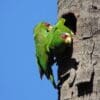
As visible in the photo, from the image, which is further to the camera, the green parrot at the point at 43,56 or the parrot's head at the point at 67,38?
the green parrot at the point at 43,56

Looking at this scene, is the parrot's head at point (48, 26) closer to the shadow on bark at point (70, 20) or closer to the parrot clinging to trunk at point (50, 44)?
the parrot clinging to trunk at point (50, 44)

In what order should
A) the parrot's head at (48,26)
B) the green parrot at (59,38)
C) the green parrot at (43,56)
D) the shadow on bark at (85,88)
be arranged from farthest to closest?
1. the parrot's head at (48,26)
2. the green parrot at (43,56)
3. the green parrot at (59,38)
4. the shadow on bark at (85,88)

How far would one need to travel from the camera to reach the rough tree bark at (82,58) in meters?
5.48

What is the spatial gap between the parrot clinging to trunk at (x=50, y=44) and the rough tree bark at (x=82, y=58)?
86 mm

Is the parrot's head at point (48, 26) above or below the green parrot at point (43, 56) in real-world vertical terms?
above

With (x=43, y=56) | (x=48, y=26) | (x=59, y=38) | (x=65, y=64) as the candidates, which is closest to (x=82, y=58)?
(x=65, y=64)

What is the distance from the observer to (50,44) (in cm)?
591

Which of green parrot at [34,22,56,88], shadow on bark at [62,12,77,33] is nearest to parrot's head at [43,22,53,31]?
green parrot at [34,22,56,88]

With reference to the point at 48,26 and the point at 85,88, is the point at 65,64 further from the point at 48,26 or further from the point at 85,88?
the point at 48,26

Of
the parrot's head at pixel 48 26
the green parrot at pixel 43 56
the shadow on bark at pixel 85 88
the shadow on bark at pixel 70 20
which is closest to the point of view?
the shadow on bark at pixel 85 88

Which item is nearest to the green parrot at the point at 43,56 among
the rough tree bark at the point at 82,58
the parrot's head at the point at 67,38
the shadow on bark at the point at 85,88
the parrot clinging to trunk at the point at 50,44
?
the parrot clinging to trunk at the point at 50,44

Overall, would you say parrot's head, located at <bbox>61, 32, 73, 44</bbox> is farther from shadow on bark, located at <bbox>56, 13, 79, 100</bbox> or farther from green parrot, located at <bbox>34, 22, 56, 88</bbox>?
green parrot, located at <bbox>34, 22, 56, 88</bbox>

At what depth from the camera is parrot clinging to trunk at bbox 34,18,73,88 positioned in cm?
589

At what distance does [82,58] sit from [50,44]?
0.40 m
